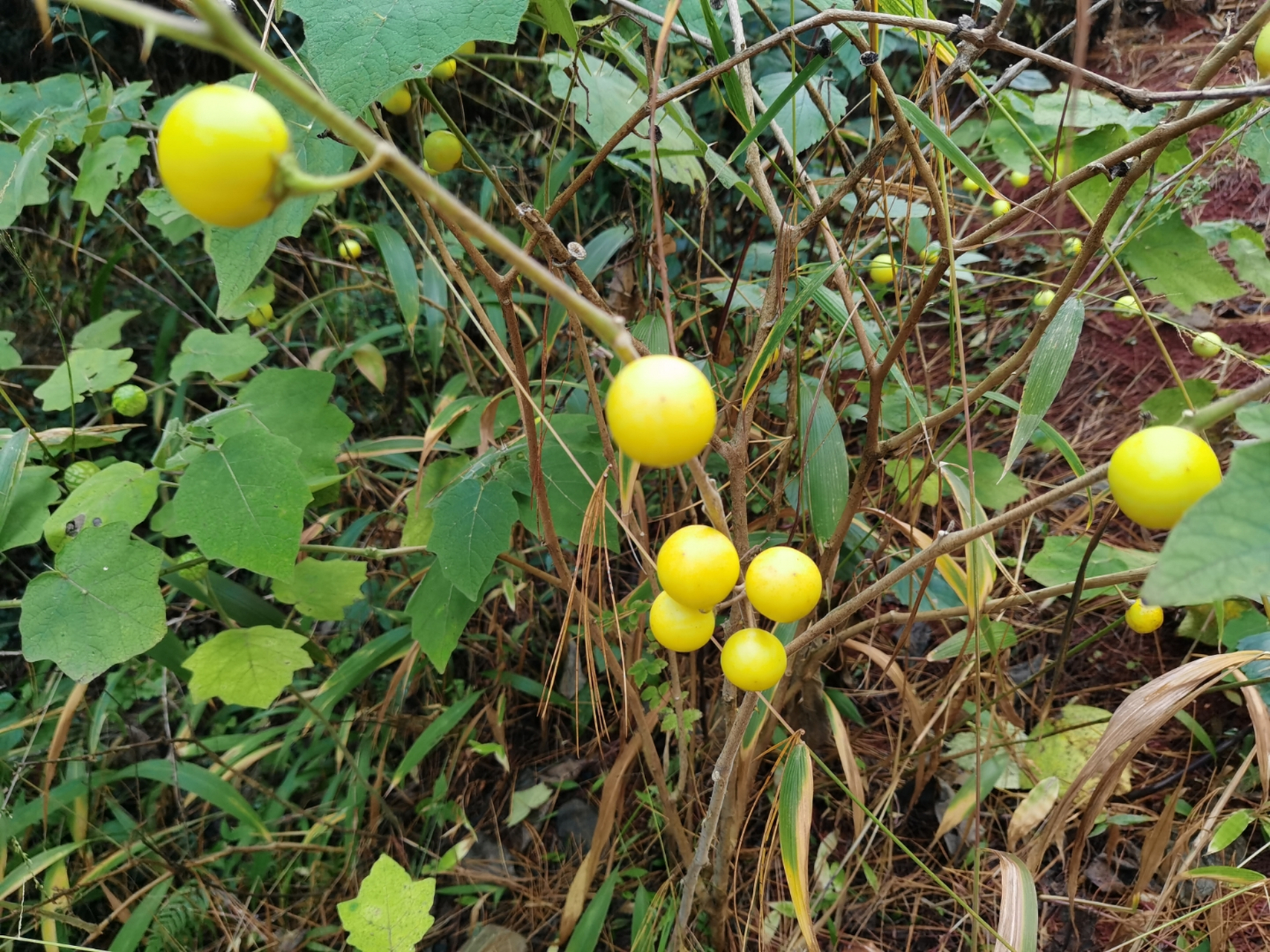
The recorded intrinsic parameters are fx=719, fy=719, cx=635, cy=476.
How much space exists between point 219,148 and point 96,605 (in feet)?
3.05

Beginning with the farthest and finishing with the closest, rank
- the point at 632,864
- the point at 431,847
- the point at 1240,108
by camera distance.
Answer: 1. the point at 431,847
2. the point at 632,864
3. the point at 1240,108

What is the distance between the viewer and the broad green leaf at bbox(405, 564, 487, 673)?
1130 mm

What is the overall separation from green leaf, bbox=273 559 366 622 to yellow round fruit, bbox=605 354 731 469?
108cm

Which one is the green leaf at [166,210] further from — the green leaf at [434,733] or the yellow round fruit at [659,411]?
the yellow round fruit at [659,411]

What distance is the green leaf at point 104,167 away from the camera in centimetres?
139

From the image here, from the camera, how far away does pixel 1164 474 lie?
1.27 feet

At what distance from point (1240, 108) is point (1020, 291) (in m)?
1.13

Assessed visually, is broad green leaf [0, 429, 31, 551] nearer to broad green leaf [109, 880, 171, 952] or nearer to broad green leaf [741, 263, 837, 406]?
broad green leaf [109, 880, 171, 952]

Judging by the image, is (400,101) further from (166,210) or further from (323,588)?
(323,588)

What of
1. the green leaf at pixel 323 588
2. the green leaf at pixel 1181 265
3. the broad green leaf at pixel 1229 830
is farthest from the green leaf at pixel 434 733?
the green leaf at pixel 1181 265

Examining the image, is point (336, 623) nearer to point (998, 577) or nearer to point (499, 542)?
point (499, 542)

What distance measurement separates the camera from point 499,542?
3.37 ft

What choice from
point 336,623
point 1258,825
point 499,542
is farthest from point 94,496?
point 1258,825

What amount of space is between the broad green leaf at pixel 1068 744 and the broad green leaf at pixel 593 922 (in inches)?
31.2
